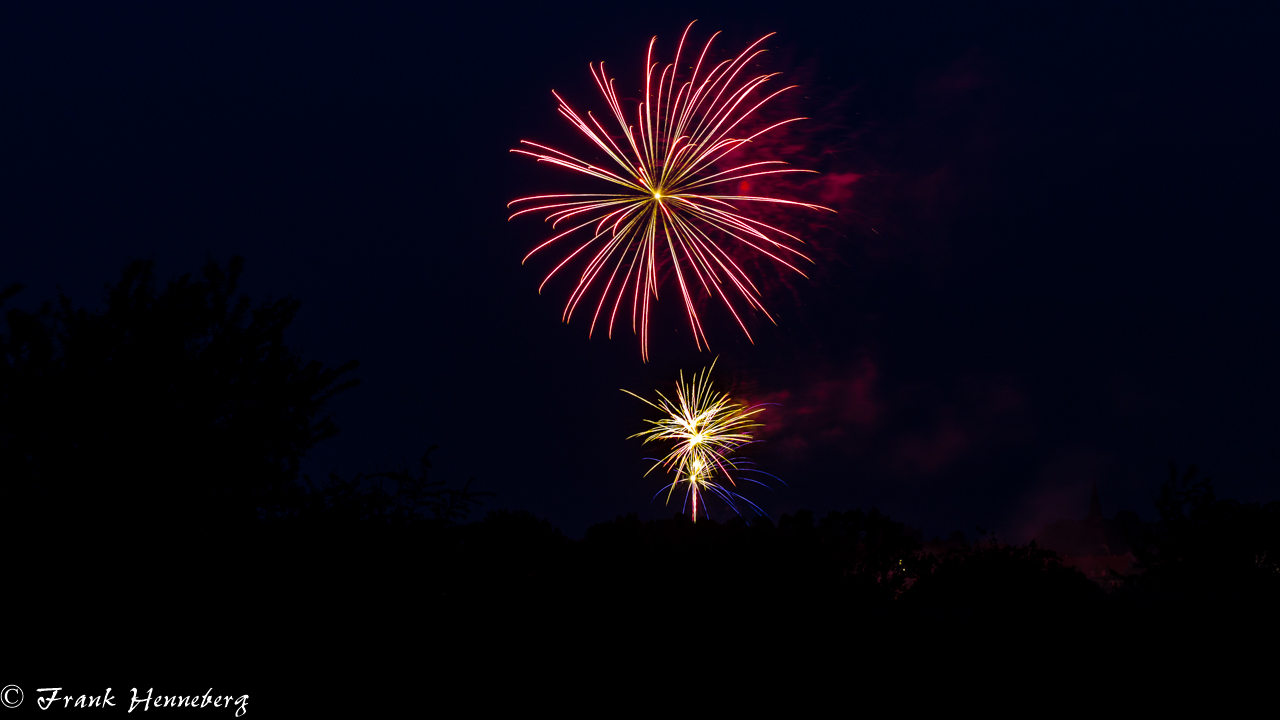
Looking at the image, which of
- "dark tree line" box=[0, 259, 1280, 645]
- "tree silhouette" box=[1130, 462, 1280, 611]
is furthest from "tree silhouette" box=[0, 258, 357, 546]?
"tree silhouette" box=[1130, 462, 1280, 611]

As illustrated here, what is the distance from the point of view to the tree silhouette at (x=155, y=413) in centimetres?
854

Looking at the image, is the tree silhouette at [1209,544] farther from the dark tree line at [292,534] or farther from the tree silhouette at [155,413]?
the tree silhouette at [155,413]

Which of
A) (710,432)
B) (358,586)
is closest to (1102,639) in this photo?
(358,586)

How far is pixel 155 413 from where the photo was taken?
9.80 meters

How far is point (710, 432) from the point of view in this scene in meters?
28.2

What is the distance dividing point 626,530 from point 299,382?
6.31 metres

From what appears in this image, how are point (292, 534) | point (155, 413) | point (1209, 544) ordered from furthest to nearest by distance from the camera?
point (1209, 544) < point (155, 413) < point (292, 534)

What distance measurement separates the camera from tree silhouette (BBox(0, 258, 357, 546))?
336 inches

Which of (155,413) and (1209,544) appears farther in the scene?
(1209,544)

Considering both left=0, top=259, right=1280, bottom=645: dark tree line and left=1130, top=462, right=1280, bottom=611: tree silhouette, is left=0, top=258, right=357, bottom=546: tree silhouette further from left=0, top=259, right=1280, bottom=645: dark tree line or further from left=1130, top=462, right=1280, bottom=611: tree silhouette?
left=1130, top=462, right=1280, bottom=611: tree silhouette

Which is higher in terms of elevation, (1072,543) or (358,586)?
(1072,543)

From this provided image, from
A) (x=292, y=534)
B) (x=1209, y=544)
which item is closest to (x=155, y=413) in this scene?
(x=292, y=534)

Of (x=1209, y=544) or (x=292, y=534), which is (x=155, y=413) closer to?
(x=292, y=534)

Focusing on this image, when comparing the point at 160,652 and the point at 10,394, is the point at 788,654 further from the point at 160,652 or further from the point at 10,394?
the point at 10,394
